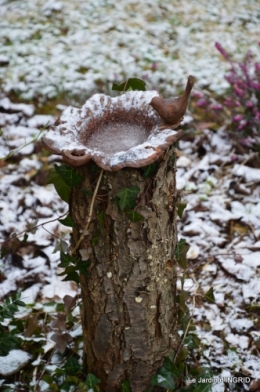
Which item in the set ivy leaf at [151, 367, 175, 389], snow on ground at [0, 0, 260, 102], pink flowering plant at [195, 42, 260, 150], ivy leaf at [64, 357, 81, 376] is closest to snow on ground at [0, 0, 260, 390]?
snow on ground at [0, 0, 260, 102]

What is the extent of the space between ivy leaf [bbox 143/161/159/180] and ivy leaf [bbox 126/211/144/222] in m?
0.11

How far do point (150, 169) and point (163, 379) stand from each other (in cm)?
78

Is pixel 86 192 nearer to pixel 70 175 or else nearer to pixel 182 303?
pixel 70 175

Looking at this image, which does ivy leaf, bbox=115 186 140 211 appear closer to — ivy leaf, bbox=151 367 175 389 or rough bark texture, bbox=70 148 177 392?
rough bark texture, bbox=70 148 177 392

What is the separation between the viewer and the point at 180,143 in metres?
3.55

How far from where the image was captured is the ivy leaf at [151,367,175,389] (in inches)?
67.9

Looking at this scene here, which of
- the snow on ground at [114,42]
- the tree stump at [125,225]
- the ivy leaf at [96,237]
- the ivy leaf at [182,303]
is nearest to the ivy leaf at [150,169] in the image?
the tree stump at [125,225]

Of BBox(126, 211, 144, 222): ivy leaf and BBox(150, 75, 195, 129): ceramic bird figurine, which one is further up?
BBox(150, 75, 195, 129): ceramic bird figurine

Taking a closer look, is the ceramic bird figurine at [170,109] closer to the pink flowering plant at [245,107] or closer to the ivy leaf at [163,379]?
the ivy leaf at [163,379]

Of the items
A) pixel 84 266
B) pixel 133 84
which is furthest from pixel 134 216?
pixel 133 84

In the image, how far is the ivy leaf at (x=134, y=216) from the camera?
1.50 metres

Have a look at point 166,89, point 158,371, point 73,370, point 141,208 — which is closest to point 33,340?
point 73,370

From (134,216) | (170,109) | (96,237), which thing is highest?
(170,109)

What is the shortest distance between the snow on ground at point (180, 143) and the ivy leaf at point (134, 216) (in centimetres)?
28
